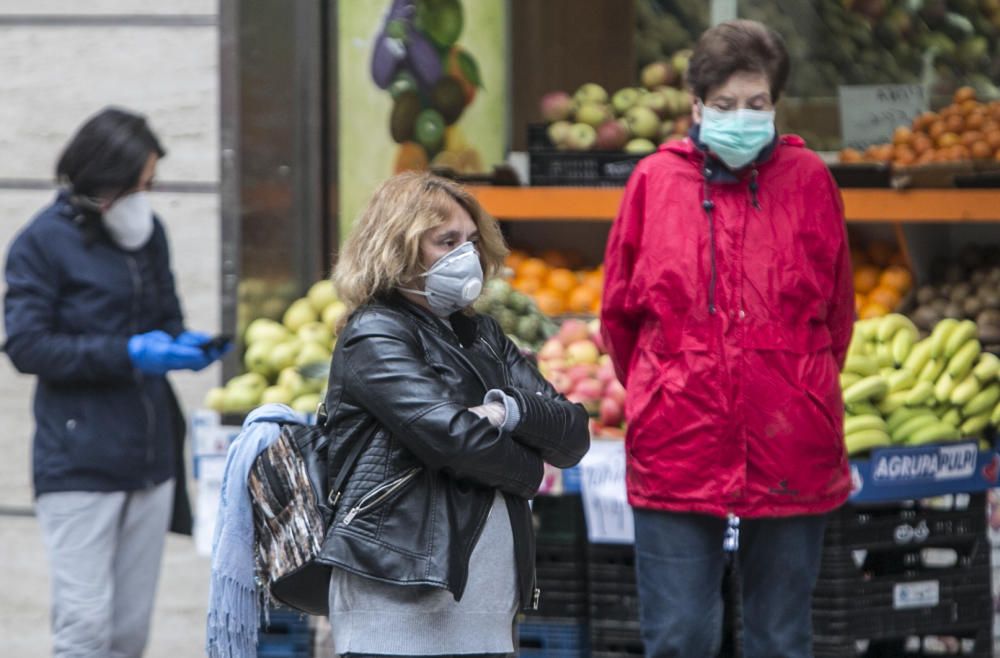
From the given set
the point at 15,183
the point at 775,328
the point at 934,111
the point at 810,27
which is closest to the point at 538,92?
Answer: the point at 810,27

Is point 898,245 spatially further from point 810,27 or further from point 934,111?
point 810,27

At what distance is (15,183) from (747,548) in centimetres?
398

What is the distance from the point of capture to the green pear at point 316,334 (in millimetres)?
6234

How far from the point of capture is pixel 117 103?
7.06 metres

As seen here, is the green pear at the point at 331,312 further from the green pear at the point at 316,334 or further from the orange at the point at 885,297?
the orange at the point at 885,297

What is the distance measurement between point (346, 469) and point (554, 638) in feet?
6.20

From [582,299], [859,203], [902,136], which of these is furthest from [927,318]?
[582,299]

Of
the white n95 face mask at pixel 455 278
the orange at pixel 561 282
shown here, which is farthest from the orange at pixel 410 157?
the white n95 face mask at pixel 455 278

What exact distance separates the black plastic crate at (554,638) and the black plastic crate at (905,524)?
0.84 m

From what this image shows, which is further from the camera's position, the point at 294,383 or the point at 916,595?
the point at 294,383

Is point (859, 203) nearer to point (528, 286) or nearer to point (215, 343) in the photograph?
point (528, 286)

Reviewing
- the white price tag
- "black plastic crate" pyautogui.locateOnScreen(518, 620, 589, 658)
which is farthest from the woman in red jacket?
"black plastic crate" pyautogui.locateOnScreen(518, 620, 589, 658)

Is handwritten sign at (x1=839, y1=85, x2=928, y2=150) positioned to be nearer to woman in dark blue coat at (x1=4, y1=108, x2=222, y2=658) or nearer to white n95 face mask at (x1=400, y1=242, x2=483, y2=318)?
woman in dark blue coat at (x1=4, y1=108, x2=222, y2=658)

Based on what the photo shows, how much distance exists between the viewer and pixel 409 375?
11.8 feet
